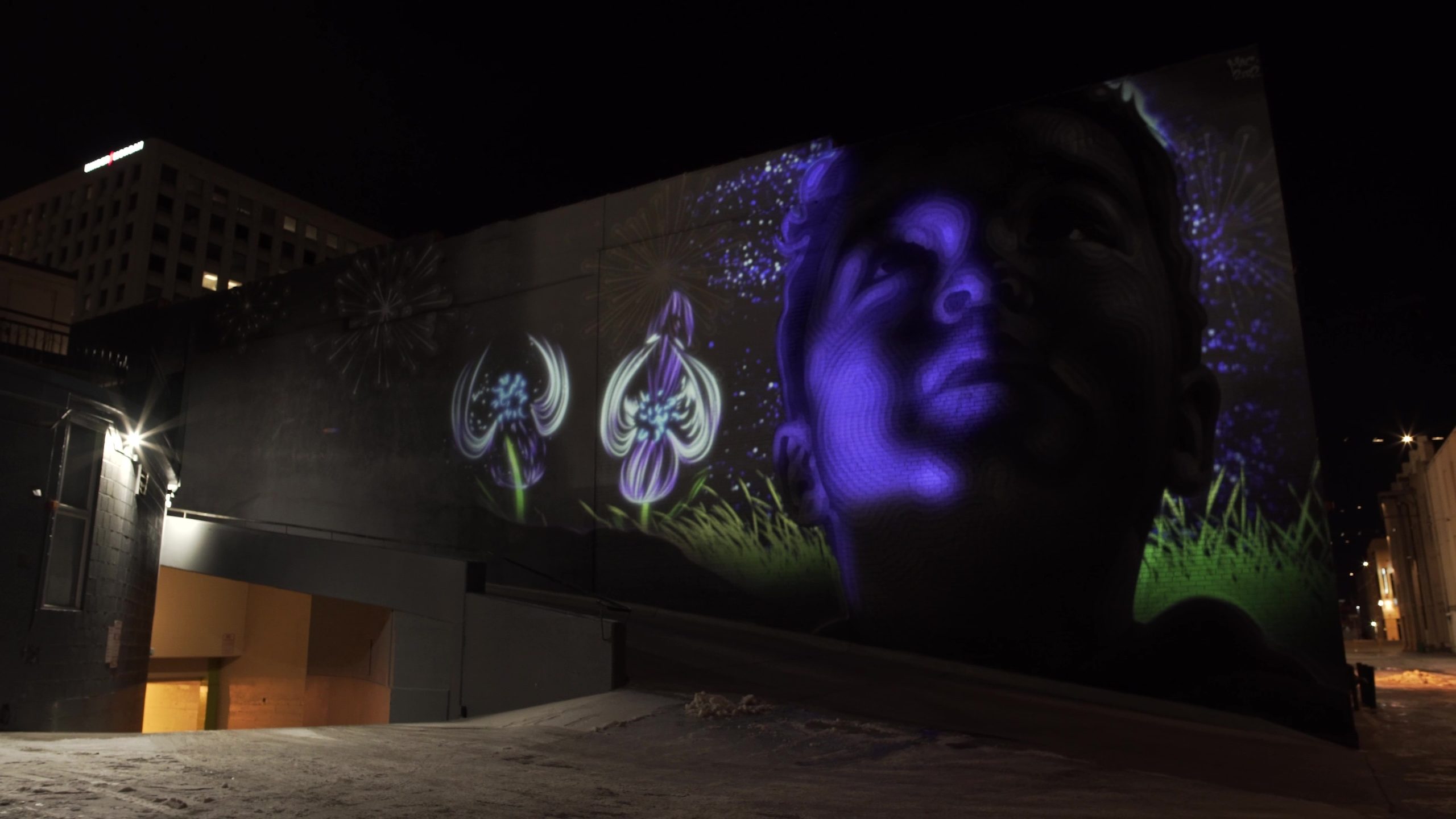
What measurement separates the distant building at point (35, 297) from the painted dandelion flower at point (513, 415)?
10.8 m

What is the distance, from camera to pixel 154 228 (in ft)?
211

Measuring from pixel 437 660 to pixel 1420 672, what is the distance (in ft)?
66.3

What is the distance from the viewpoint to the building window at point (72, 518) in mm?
10336

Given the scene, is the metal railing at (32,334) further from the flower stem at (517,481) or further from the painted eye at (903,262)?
the painted eye at (903,262)

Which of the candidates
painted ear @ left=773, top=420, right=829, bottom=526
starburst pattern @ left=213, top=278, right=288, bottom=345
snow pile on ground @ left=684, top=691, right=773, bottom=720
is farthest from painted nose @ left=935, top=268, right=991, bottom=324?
starburst pattern @ left=213, top=278, right=288, bottom=345

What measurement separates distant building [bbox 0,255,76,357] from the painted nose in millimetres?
20754

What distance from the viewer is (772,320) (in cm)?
1736

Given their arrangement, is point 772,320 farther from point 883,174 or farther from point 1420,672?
point 1420,672

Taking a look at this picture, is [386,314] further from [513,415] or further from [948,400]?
[948,400]

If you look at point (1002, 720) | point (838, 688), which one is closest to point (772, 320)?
point (838, 688)

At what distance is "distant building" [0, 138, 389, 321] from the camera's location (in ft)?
210

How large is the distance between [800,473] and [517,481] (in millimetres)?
6413

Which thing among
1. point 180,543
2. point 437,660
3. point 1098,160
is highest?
point 1098,160

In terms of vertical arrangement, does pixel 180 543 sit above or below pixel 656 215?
below
